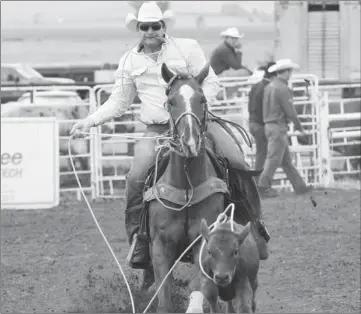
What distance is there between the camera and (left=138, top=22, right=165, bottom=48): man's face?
819 centimetres

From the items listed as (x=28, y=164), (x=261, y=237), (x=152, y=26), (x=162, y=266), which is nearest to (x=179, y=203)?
(x=162, y=266)

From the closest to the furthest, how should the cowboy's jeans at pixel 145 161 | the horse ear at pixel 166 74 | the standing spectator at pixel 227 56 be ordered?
the horse ear at pixel 166 74 < the cowboy's jeans at pixel 145 161 < the standing spectator at pixel 227 56

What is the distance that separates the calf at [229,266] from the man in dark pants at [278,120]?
7.60 m

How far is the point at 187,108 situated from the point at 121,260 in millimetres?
4477

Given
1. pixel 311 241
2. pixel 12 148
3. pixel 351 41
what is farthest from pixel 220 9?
pixel 311 241

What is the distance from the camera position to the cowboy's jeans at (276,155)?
15328mm

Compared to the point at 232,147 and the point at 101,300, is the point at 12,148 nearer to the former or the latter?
the point at 101,300

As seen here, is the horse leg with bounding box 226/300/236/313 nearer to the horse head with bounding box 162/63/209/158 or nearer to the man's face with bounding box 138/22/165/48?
the horse head with bounding box 162/63/209/158

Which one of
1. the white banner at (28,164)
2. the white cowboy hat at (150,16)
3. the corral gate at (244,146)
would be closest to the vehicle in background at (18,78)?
the corral gate at (244,146)

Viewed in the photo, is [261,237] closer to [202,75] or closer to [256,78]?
[202,75]

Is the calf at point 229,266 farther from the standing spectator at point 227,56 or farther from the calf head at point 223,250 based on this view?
the standing spectator at point 227,56

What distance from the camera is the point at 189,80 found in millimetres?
7559

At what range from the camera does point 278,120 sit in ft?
50.7

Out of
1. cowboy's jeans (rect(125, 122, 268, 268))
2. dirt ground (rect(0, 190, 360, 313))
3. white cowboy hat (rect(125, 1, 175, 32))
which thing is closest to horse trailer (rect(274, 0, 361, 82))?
dirt ground (rect(0, 190, 360, 313))
